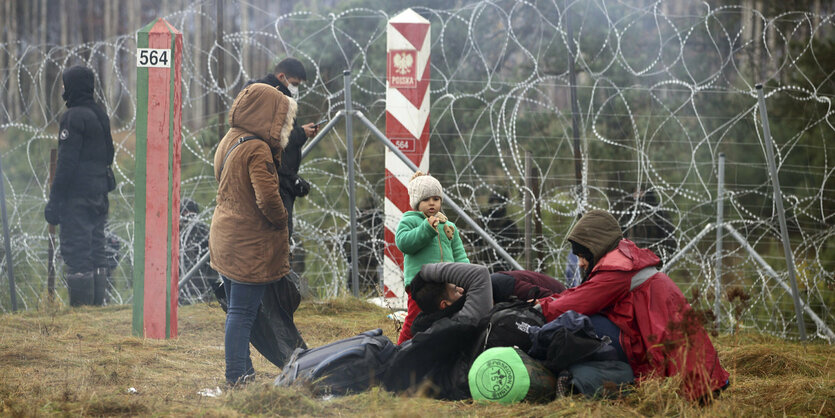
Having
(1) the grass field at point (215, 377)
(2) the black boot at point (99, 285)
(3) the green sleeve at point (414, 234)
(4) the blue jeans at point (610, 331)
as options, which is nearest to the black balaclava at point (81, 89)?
(2) the black boot at point (99, 285)

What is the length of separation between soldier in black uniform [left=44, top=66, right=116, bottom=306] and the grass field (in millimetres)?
385

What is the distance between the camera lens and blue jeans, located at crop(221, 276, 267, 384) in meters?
3.99

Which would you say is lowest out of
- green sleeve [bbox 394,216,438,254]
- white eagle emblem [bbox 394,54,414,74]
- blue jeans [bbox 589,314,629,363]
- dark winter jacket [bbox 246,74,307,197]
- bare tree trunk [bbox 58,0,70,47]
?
blue jeans [bbox 589,314,629,363]

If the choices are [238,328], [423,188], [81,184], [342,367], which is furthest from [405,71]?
[342,367]

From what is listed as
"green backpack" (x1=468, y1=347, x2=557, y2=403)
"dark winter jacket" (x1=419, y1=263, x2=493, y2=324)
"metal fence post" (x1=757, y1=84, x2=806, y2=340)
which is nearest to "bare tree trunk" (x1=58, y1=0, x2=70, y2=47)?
"metal fence post" (x1=757, y1=84, x2=806, y2=340)

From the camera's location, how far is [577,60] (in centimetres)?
798

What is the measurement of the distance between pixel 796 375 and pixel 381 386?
2.37 meters

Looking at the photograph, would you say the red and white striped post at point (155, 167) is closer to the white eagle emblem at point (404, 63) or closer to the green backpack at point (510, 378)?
the white eagle emblem at point (404, 63)

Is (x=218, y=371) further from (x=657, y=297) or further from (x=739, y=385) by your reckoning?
(x=739, y=385)

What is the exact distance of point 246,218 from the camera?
13.0 feet

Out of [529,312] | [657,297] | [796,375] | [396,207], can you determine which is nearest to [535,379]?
[529,312]

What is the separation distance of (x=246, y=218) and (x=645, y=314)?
1.85m

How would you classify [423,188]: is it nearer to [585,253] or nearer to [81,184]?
[585,253]

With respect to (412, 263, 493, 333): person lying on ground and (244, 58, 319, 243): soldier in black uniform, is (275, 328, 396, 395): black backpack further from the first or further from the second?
(244, 58, 319, 243): soldier in black uniform
